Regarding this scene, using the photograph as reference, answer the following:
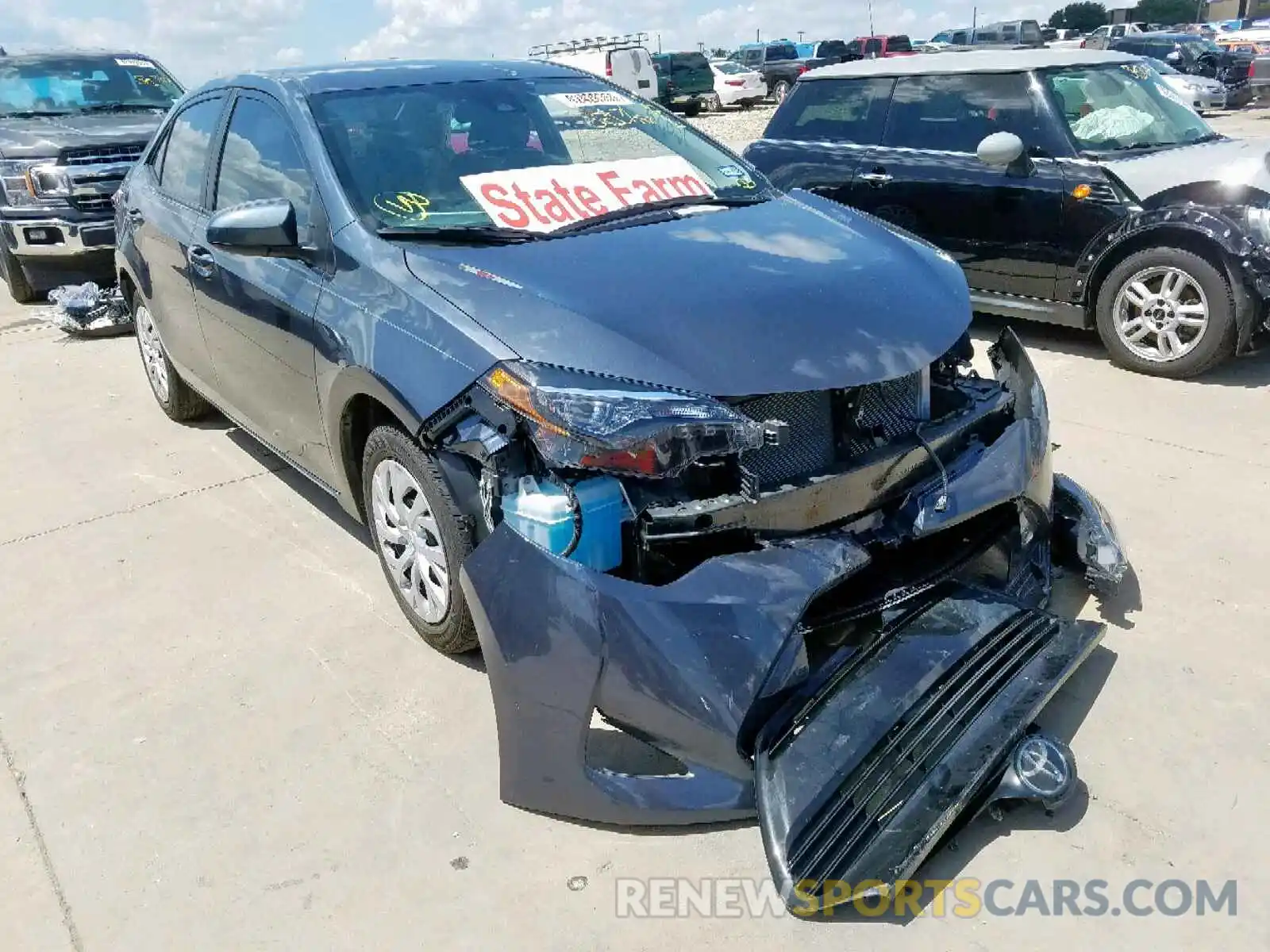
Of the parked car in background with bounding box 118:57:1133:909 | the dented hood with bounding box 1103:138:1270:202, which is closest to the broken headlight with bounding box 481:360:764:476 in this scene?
the parked car in background with bounding box 118:57:1133:909

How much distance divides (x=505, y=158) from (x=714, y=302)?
115cm

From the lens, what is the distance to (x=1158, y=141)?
5.70 metres

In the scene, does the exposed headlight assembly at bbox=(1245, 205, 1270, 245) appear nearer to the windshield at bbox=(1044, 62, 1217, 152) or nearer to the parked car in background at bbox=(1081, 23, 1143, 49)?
the windshield at bbox=(1044, 62, 1217, 152)

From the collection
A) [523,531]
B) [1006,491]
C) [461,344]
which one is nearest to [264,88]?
[461,344]

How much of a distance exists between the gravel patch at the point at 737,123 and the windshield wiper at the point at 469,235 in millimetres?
14695

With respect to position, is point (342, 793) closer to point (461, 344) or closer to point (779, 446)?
point (461, 344)

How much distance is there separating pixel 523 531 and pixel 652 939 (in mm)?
937

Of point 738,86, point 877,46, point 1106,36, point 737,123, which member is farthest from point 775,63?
point 737,123

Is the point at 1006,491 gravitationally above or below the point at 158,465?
above

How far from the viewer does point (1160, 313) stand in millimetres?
5305

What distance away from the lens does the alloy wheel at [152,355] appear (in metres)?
5.15

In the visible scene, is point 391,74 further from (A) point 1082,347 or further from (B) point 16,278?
(B) point 16,278

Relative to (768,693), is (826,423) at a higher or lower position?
higher

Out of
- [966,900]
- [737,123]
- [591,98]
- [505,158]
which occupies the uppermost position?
[591,98]
